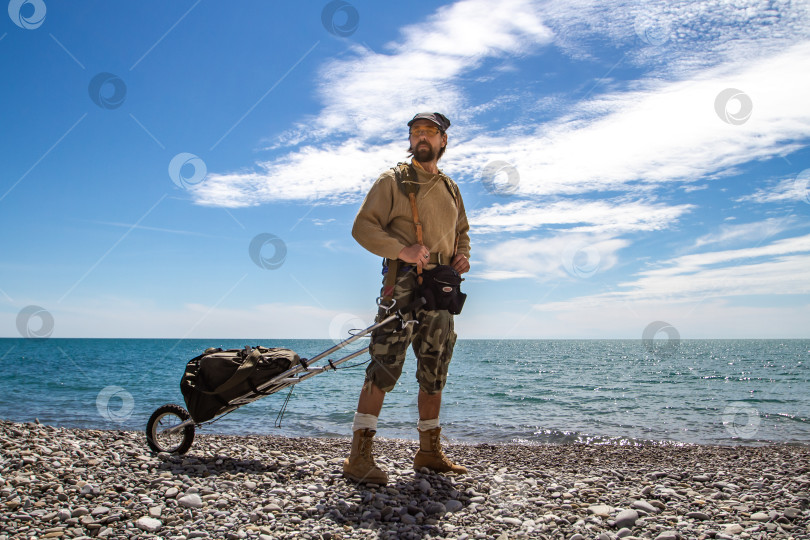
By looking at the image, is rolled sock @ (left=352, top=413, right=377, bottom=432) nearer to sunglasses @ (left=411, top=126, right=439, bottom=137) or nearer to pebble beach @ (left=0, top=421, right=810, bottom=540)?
pebble beach @ (left=0, top=421, right=810, bottom=540)

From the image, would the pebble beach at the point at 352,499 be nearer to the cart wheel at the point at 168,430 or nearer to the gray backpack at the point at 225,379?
the cart wheel at the point at 168,430

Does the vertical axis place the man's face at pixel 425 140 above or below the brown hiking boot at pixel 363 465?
above

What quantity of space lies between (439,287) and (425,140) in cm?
129

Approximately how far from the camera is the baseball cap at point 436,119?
4684 millimetres

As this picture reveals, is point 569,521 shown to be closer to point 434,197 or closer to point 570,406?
point 434,197

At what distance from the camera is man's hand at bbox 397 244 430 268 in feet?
14.2

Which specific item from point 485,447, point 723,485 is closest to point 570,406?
point 485,447

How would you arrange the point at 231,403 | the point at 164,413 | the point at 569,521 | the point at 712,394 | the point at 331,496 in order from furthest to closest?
the point at 712,394, the point at 164,413, the point at 231,403, the point at 331,496, the point at 569,521

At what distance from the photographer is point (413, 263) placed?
443cm

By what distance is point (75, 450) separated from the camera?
5.48 meters

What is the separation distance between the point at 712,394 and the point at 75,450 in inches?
898

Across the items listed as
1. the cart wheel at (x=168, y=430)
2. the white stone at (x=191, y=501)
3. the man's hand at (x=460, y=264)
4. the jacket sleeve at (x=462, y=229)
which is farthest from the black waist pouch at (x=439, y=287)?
the cart wheel at (x=168, y=430)

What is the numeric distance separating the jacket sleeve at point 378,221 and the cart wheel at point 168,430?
2648mm

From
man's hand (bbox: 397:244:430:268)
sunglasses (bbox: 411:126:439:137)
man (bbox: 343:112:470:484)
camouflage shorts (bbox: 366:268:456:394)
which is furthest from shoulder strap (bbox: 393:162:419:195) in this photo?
camouflage shorts (bbox: 366:268:456:394)
